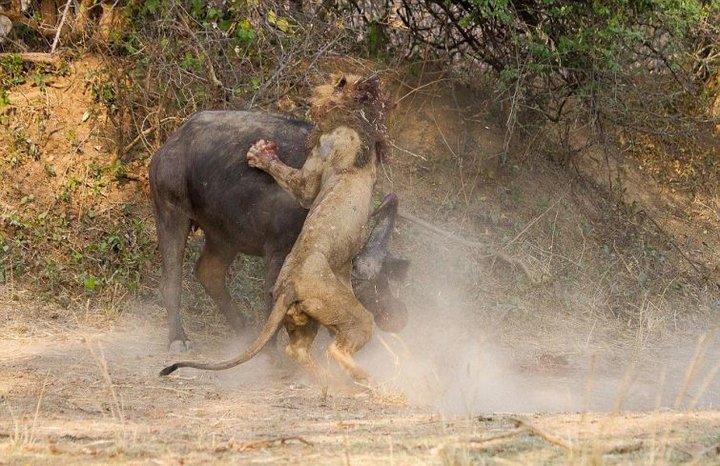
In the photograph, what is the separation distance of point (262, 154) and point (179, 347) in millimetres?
1728

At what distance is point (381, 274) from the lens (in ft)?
23.3

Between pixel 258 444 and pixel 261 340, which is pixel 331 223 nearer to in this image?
pixel 261 340

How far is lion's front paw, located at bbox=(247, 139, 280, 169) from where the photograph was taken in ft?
24.0

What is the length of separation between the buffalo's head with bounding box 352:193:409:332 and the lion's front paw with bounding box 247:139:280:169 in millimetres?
815

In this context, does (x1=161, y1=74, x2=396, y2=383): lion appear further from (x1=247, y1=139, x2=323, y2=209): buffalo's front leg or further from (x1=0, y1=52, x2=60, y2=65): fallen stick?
(x1=0, y1=52, x2=60, y2=65): fallen stick

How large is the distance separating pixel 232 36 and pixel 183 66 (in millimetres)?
533

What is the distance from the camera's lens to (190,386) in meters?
6.65

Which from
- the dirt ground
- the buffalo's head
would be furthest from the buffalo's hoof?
the buffalo's head

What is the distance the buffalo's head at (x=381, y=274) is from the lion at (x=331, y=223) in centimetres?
14

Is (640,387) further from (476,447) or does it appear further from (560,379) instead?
(476,447)

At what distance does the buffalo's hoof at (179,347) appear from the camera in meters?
8.11

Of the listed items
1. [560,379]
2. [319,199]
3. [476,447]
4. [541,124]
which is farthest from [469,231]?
[476,447]

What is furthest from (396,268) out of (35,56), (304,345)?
(35,56)

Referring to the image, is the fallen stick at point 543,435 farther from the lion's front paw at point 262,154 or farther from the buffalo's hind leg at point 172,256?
the buffalo's hind leg at point 172,256
